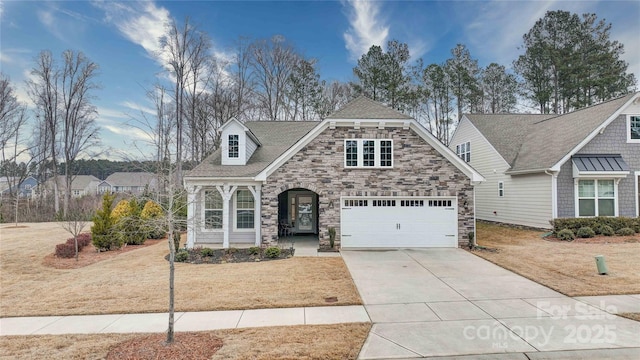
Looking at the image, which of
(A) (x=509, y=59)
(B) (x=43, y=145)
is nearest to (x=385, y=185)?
(A) (x=509, y=59)

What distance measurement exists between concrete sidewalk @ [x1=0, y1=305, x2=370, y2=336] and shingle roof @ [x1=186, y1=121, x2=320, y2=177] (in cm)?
734

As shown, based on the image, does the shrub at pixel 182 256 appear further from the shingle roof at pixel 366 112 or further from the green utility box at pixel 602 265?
the green utility box at pixel 602 265

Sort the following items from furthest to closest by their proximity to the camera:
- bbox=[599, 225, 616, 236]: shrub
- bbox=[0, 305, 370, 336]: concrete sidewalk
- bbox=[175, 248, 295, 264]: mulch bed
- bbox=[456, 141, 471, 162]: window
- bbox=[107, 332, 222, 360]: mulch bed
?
1. bbox=[456, 141, 471, 162]: window
2. bbox=[599, 225, 616, 236]: shrub
3. bbox=[175, 248, 295, 264]: mulch bed
4. bbox=[0, 305, 370, 336]: concrete sidewalk
5. bbox=[107, 332, 222, 360]: mulch bed

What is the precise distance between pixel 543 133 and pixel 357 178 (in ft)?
43.4

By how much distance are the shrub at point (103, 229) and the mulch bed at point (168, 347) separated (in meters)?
10.2

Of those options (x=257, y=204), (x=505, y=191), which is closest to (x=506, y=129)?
(x=505, y=191)

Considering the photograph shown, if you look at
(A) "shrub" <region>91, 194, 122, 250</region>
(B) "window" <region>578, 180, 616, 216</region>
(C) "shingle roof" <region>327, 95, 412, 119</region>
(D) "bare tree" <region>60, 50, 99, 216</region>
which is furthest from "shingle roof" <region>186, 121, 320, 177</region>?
(D) "bare tree" <region>60, 50, 99, 216</region>

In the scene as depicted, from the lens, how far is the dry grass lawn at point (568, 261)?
25.0ft

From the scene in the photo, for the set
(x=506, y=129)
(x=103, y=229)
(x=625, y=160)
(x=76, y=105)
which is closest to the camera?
(x=103, y=229)

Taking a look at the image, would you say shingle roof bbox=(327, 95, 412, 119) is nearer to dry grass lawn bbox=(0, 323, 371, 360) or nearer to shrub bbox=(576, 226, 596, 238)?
dry grass lawn bbox=(0, 323, 371, 360)

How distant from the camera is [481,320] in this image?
581 centimetres

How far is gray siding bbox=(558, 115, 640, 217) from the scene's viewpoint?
1489cm

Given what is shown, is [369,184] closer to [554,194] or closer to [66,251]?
[554,194]

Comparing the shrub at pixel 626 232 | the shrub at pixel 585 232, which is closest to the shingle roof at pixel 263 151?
the shrub at pixel 585 232
